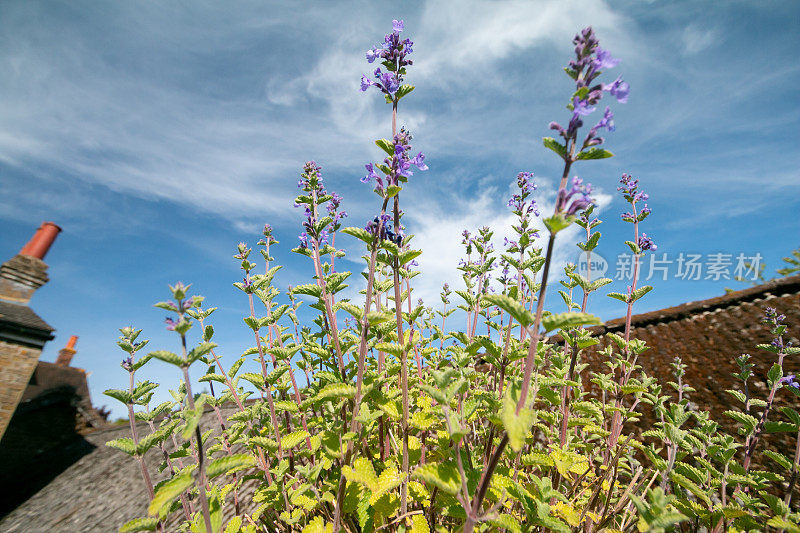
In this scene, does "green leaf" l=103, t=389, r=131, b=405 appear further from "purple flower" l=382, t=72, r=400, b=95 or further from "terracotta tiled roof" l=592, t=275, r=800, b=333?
"terracotta tiled roof" l=592, t=275, r=800, b=333

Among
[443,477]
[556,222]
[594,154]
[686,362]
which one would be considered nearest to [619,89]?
[594,154]

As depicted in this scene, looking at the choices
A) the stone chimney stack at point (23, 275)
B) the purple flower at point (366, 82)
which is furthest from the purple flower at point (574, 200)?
the stone chimney stack at point (23, 275)

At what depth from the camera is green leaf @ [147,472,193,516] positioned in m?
1.69

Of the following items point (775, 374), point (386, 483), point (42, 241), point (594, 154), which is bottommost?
point (386, 483)

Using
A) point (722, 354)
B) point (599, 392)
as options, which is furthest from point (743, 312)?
point (599, 392)

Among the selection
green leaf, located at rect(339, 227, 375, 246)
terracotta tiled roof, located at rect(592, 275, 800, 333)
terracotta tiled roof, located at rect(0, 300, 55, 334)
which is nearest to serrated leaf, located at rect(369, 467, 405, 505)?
green leaf, located at rect(339, 227, 375, 246)

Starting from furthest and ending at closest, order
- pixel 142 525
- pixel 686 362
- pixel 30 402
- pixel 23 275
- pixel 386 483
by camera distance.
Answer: pixel 23 275 → pixel 30 402 → pixel 686 362 → pixel 142 525 → pixel 386 483

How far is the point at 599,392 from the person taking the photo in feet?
21.1

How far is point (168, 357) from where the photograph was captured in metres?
1.84

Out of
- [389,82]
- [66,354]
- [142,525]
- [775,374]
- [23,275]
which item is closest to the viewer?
[142,525]

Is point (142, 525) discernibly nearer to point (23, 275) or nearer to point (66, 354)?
point (23, 275)

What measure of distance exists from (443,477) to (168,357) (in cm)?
175

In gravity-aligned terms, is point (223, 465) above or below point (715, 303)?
below

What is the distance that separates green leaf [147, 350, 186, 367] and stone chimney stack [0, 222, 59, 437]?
18079 mm
